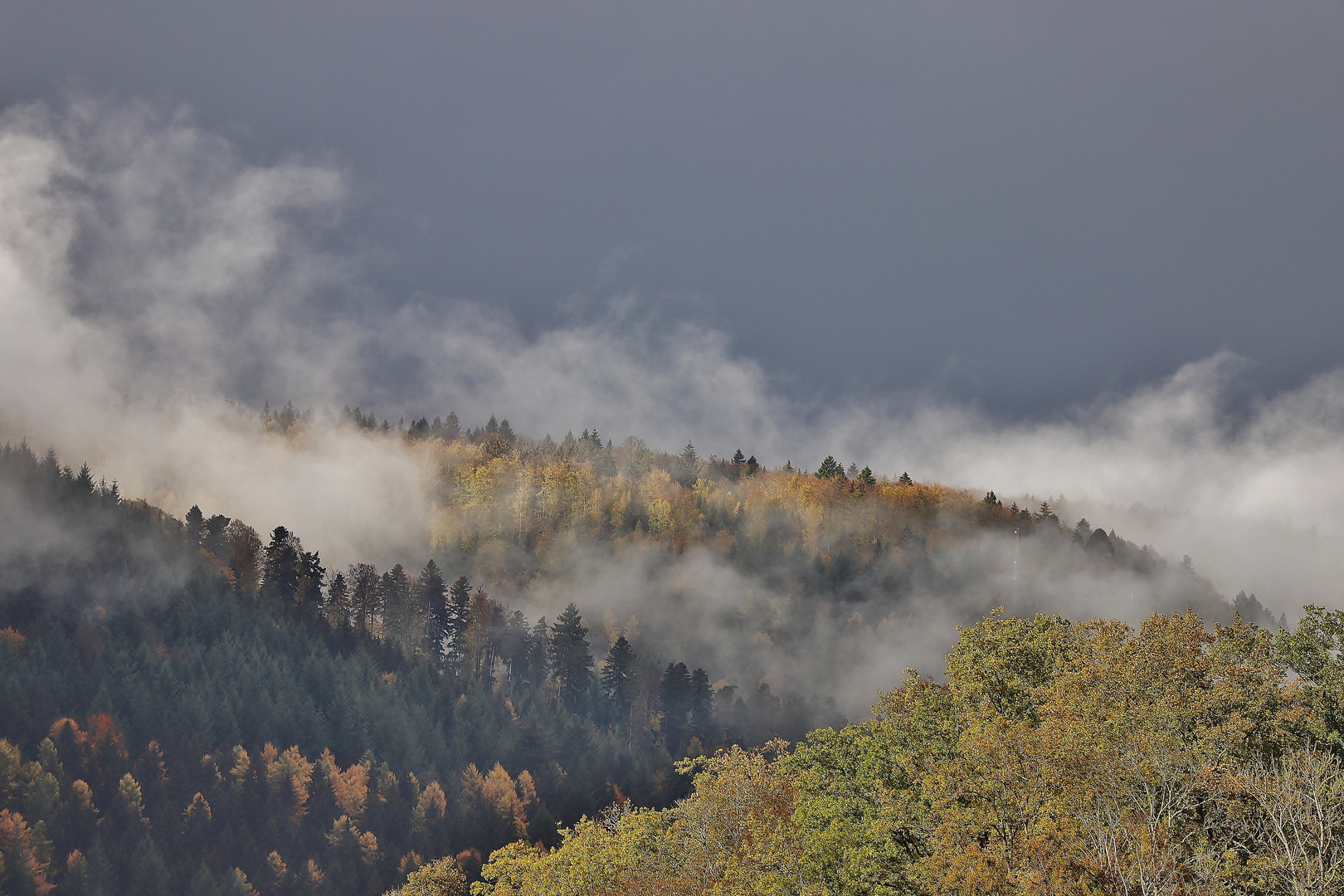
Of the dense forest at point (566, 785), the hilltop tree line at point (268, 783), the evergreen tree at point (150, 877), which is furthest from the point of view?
the hilltop tree line at point (268, 783)

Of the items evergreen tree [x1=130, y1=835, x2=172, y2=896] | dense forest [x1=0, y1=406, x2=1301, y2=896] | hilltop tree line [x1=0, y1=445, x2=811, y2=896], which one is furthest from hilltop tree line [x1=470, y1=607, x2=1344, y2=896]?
evergreen tree [x1=130, y1=835, x2=172, y2=896]

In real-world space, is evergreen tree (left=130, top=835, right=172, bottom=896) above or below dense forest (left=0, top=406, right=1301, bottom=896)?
below

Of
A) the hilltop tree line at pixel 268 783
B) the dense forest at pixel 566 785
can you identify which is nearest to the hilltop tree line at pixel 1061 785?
the dense forest at pixel 566 785

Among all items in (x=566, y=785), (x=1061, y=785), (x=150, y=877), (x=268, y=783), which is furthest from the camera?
(x=566, y=785)

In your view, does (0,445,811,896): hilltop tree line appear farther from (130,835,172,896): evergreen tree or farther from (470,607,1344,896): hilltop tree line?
(470,607,1344,896): hilltop tree line

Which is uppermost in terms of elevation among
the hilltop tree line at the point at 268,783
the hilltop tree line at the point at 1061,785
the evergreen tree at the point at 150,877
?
the hilltop tree line at the point at 1061,785

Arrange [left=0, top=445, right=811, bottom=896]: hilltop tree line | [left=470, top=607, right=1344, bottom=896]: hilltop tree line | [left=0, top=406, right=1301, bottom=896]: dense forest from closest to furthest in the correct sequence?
[left=470, top=607, right=1344, bottom=896]: hilltop tree line, [left=0, top=406, right=1301, bottom=896]: dense forest, [left=0, top=445, right=811, bottom=896]: hilltop tree line

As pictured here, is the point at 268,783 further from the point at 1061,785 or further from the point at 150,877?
the point at 1061,785

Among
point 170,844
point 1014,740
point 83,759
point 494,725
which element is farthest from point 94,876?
point 1014,740

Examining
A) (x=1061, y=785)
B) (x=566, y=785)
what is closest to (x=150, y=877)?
(x=566, y=785)

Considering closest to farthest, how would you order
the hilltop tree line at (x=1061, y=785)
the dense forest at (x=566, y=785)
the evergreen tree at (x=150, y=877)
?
the hilltop tree line at (x=1061, y=785) < the dense forest at (x=566, y=785) < the evergreen tree at (x=150, y=877)

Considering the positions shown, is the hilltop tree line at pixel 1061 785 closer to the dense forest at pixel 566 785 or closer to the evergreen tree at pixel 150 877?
the dense forest at pixel 566 785

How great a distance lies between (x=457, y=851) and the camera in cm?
16438

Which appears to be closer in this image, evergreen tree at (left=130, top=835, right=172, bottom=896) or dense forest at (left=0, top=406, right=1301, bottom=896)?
dense forest at (left=0, top=406, right=1301, bottom=896)
